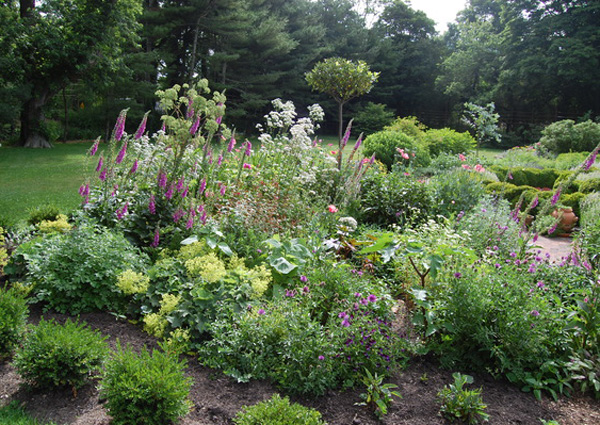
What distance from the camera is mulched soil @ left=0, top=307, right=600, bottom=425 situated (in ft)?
6.97

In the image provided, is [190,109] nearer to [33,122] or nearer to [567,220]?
[567,220]

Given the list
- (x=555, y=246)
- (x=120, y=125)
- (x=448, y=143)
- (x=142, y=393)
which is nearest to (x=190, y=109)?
(x=120, y=125)

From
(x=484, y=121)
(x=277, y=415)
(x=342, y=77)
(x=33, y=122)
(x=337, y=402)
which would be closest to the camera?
(x=277, y=415)

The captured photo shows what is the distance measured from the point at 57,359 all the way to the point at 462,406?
2095 millimetres

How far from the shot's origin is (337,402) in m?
2.32

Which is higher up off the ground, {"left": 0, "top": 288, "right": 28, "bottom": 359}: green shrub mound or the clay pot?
the clay pot

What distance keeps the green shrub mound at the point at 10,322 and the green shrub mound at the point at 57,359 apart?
0.28 m

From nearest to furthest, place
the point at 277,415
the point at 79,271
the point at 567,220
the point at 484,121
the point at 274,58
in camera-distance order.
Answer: the point at 277,415, the point at 79,271, the point at 567,220, the point at 484,121, the point at 274,58

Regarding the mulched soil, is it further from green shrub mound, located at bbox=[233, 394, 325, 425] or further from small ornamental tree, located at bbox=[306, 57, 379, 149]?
small ornamental tree, located at bbox=[306, 57, 379, 149]

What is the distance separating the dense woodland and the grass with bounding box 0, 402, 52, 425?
9277 mm

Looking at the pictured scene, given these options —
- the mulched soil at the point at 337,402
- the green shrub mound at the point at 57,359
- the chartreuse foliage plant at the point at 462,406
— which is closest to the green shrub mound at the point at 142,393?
the mulched soil at the point at 337,402

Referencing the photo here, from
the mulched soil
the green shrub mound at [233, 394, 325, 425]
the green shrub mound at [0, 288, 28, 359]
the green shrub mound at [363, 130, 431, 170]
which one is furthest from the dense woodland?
the green shrub mound at [233, 394, 325, 425]

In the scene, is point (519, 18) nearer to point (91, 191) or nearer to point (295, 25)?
point (295, 25)

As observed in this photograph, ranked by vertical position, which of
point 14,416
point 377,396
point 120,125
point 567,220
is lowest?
point 14,416
